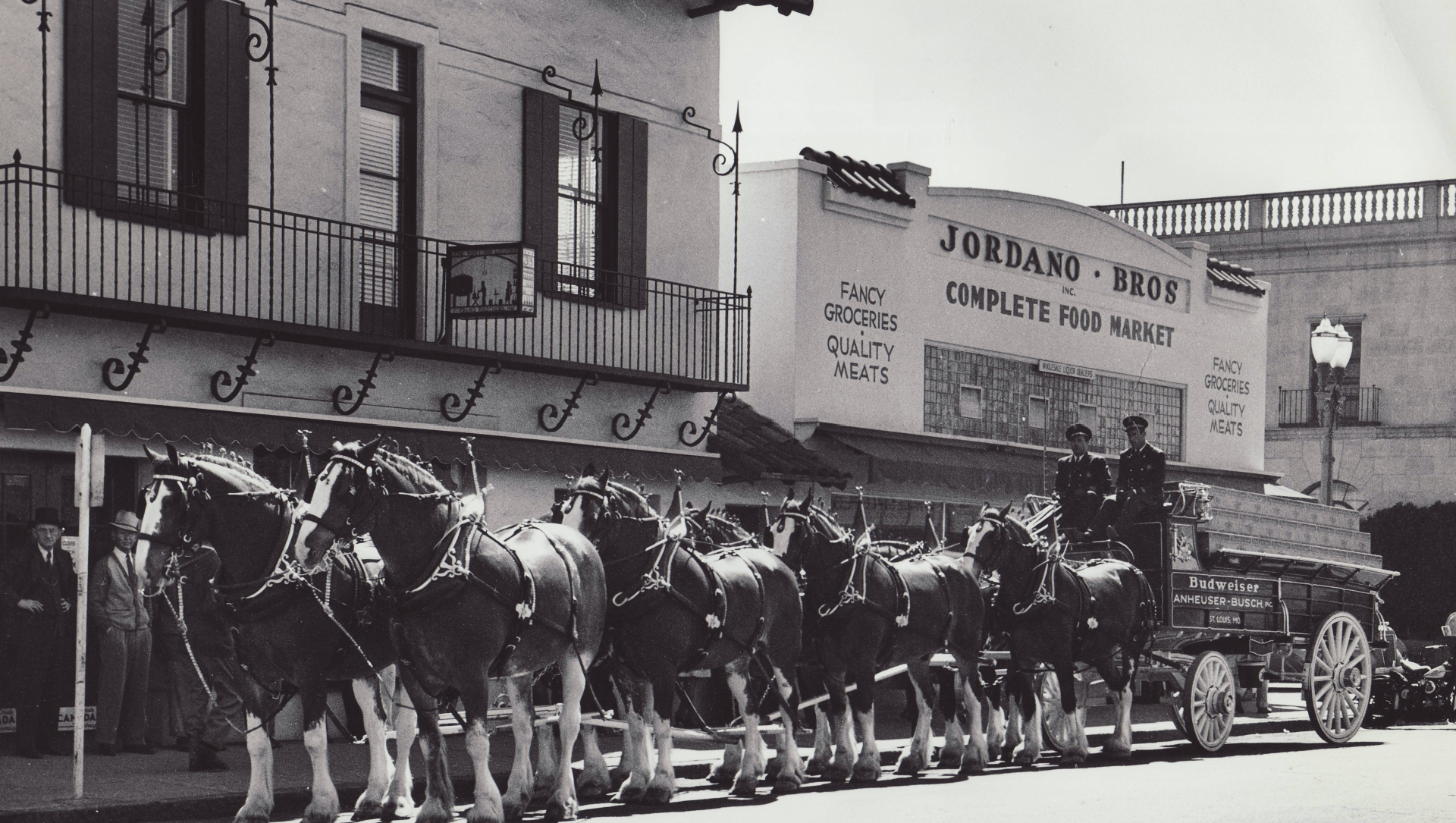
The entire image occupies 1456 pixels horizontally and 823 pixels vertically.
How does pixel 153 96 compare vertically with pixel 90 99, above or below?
above

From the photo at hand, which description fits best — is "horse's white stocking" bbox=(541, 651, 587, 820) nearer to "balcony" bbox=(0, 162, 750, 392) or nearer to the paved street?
the paved street

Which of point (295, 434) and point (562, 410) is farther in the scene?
point (562, 410)

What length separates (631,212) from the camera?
60.5 ft

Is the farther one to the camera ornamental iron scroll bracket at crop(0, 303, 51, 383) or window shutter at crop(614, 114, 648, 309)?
window shutter at crop(614, 114, 648, 309)

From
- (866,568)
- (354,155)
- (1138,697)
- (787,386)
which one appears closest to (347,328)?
(354,155)

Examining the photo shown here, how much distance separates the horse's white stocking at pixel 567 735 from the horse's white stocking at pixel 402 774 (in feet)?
2.86

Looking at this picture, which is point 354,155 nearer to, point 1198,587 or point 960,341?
point 1198,587

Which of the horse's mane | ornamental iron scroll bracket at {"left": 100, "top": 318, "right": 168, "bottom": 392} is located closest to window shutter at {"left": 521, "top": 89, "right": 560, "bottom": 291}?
ornamental iron scroll bracket at {"left": 100, "top": 318, "right": 168, "bottom": 392}

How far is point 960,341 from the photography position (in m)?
23.9

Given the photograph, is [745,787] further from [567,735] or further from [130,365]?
[130,365]

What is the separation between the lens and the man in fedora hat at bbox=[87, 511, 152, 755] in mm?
13625

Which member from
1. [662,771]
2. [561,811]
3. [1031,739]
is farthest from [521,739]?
[1031,739]

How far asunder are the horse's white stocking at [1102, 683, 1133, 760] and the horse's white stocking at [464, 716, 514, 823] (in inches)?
282

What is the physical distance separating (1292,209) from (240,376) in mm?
27061
